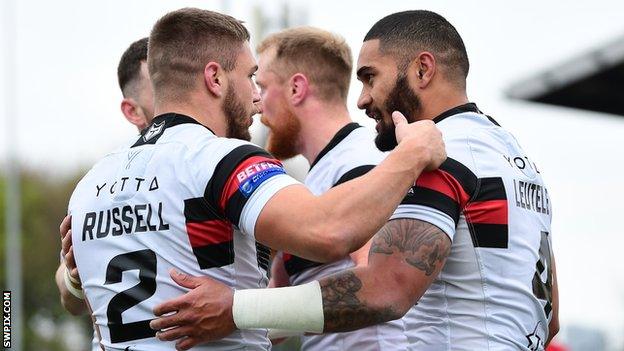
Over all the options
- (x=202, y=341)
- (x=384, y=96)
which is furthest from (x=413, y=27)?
(x=202, y=341)

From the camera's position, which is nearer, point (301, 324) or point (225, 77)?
point (301, 324)

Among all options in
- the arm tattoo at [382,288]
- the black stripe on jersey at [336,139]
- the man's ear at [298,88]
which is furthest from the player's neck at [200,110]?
the man's ear at [298,88]

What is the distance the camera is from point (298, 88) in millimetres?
7855

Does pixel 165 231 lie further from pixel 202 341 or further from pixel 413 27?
pixel 413 27

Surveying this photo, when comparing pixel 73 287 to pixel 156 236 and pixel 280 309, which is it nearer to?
pixel 156 236

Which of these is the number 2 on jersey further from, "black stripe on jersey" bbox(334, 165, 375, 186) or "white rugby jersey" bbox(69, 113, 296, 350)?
"black stripe on jersey" bbox(334, 165, 375, 186)

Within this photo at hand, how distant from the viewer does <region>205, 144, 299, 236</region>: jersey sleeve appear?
16.1ft

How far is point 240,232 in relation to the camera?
5258 mm

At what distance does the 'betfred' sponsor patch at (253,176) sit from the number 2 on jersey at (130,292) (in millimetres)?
533

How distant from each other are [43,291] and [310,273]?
49.7 meters

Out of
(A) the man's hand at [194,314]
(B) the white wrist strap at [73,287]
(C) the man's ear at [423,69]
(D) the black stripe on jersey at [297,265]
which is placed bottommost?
(B) the white wrist strap at [73,287]

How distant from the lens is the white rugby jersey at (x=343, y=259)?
21.6 feet

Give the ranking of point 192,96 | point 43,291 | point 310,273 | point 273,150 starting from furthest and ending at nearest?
point 43,291, point 273,150, point 310,273, point 192,96

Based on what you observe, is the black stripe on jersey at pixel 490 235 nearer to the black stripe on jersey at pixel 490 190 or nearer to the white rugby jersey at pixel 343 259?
the black stripe on jersey at pixel 490 190
